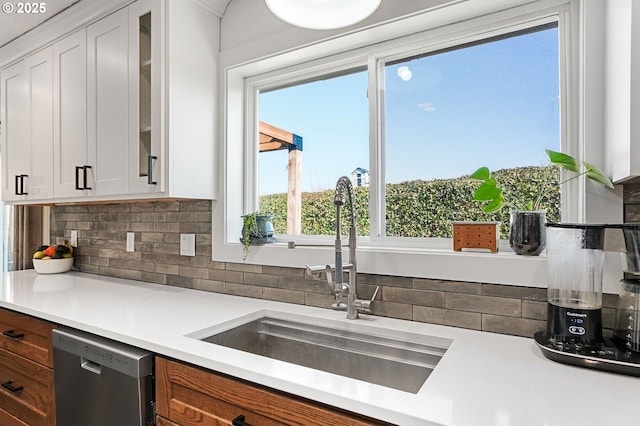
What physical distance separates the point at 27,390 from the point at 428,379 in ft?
5.65

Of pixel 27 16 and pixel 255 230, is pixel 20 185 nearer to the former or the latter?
pixel 27 16

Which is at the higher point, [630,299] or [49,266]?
[630,299]

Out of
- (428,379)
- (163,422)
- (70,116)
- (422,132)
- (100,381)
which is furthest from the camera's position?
(70,116)

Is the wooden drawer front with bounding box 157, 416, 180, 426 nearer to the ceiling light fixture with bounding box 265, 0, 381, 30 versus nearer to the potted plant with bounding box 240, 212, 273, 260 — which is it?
the potted plant with bounding box 240, 212, 273, 260

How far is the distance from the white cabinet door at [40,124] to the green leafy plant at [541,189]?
2.35 metres

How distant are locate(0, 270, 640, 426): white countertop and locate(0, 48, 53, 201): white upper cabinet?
3.03 feet

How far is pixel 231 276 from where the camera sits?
6.30 feet

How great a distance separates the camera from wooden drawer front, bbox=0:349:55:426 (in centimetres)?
153

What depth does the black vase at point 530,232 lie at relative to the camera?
1.25 metres

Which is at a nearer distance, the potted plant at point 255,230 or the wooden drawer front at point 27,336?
the wooden drawer front at point 27,336

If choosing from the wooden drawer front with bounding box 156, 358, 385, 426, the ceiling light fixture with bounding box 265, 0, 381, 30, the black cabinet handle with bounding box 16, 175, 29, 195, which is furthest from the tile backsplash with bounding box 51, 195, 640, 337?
the ceiling light fixture with bounding box 265, 0, 381, 30

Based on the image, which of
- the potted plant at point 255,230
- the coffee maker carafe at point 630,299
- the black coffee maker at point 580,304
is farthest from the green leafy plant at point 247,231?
the coffee maker carafe at point 630,299

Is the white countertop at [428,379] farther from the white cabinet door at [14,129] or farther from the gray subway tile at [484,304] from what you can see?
the white cabinet door at [14,129]

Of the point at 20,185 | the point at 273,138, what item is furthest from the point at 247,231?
the point at 20,185
